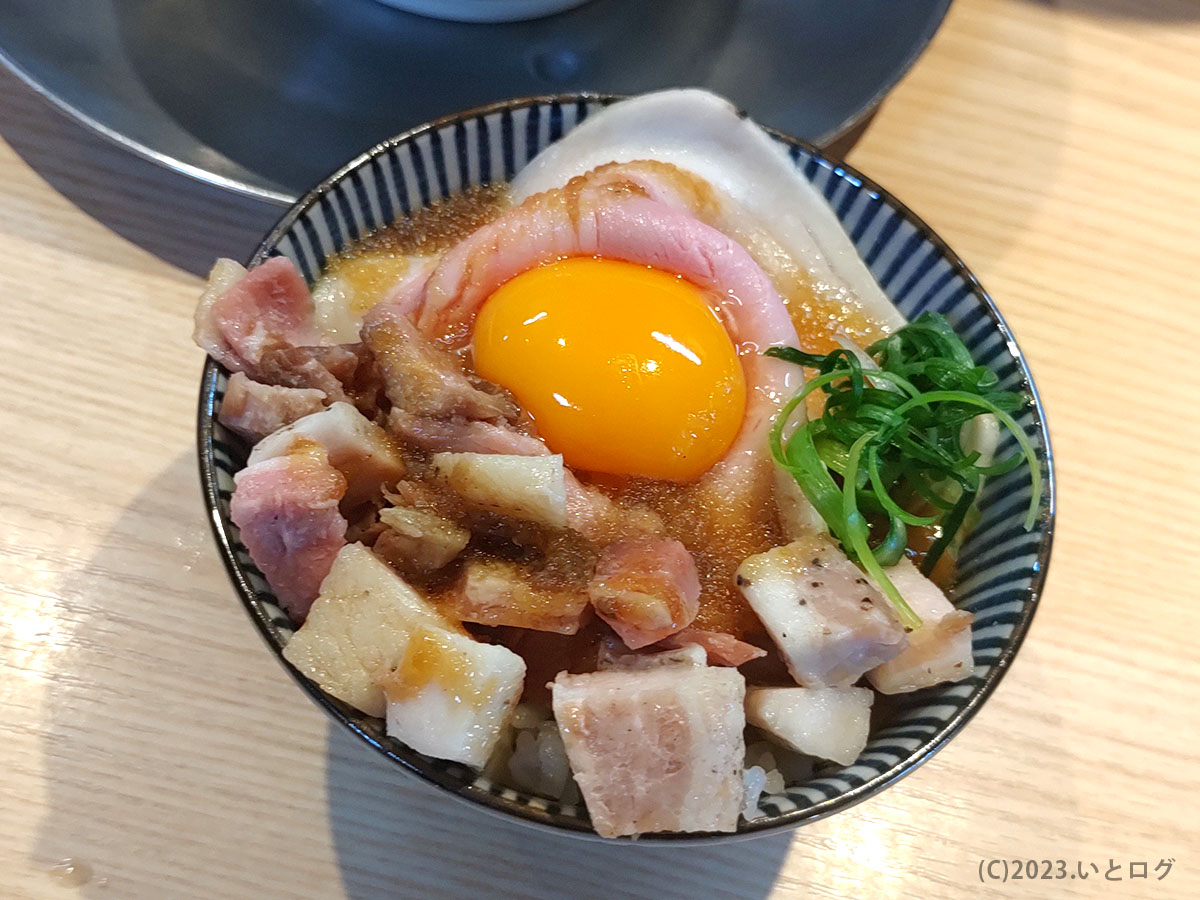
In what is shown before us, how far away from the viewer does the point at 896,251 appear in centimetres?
177

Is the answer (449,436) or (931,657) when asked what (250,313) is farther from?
(931,657)

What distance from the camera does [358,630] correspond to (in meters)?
1.19

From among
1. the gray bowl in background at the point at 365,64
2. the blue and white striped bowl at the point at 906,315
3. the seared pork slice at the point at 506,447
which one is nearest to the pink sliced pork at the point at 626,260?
the blue and white striped bowl at the point at 906,315

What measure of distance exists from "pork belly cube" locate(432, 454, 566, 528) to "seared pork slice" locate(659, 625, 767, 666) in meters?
0.25

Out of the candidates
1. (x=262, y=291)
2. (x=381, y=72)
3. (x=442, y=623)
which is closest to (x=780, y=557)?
(x=442, y=623)

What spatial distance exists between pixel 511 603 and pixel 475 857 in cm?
62

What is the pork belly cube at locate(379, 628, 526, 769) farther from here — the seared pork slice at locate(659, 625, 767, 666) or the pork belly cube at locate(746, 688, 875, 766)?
the pork belly cube at locate(746, 688, 875, 766)

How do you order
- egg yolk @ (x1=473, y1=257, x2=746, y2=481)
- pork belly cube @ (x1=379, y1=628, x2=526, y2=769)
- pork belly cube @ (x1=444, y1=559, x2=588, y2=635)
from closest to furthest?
pork belly cube @ (x1=379, y1=628, x2=526, y2=769)
pork belly cube @ (x1=444, y1=559, x2=588, y2=635)
egg yolk @ (x1=473, y1=257, x2=746, y2=481)

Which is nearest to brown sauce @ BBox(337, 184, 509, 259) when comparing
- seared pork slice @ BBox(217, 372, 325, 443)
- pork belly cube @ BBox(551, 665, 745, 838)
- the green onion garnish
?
seared pork slice @ BBox(217, 372, 325, 443)

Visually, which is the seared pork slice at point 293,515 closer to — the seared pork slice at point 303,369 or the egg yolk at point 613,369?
the seared pork slice at point 303,369

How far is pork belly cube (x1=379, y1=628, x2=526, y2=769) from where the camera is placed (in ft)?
3.72

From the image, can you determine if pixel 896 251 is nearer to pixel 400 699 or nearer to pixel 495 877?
pixel 400 699

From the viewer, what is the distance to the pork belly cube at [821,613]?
1.26 metres

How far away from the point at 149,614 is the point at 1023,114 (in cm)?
256
